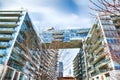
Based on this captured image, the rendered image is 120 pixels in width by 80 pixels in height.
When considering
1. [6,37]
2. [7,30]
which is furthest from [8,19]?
[6,37]

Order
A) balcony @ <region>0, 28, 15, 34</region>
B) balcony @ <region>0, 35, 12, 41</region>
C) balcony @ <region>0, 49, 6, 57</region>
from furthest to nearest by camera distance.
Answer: balcony @ <region>0, 28, 15, 34</region>
balcony @ <region>0, 35, 12, 41</region>
balcony @ <region>0, 49, 6, 57</region>

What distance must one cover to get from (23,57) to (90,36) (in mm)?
21287

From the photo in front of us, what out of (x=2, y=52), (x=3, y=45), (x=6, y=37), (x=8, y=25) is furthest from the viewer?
(x=8, y=25)

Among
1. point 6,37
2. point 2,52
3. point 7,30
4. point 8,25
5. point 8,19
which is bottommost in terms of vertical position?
point 2,52

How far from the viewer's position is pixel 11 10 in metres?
33.9

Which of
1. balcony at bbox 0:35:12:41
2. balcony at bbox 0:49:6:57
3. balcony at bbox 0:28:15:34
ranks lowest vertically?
balcony at bbox 0:49:6:57

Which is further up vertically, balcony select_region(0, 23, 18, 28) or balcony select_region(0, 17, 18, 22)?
balcony select_region(0, 17, 18, 22)

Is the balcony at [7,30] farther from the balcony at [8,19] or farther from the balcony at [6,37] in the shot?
the balcony at [8,19]

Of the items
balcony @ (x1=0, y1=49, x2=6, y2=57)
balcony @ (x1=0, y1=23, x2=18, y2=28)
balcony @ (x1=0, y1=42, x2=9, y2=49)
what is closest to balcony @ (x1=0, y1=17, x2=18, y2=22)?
balcony @ (x1=0, y1=23, x2=18, y2=28)

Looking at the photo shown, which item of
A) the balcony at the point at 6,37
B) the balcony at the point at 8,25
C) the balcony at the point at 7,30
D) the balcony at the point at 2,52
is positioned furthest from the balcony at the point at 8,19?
the balcony at the point at 2,52

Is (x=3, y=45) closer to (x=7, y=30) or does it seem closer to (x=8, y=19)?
(x=7, y=30)

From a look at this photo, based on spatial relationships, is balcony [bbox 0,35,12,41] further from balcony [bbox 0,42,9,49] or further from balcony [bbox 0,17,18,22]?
balcony [bbox 0,17,18,22]

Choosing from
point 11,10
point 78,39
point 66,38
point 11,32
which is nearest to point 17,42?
point 11,32

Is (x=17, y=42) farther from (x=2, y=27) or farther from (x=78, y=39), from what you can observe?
(x=78, y=39)
